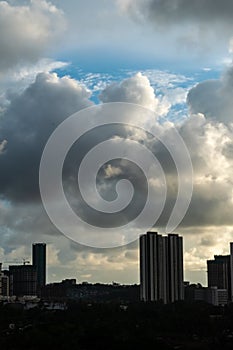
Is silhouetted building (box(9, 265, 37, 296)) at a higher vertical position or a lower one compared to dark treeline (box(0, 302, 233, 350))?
higher

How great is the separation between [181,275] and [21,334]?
3011 cm

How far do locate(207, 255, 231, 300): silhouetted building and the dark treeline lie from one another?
20.9 metres

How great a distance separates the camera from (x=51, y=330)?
28203 millimetres

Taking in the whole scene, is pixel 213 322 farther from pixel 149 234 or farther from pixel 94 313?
pixel 149 234

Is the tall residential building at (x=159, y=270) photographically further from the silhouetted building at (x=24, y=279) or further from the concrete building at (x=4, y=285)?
the silhouetted building at (x=24, y=279)

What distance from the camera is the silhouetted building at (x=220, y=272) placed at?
66.2 metres

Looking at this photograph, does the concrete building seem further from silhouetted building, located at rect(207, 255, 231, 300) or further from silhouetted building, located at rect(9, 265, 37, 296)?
silhouetted building, located at rect(207, 255, 231, 300)

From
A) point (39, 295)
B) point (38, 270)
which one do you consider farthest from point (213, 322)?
point (38, 270)

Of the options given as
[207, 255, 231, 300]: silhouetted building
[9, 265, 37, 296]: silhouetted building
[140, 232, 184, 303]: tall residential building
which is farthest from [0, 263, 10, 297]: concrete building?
[207, 255, 231, 300]: silhouetted building

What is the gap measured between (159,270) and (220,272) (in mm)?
13952

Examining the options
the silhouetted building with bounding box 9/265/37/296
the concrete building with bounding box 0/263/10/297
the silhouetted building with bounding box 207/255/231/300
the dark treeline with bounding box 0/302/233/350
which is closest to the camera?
the dark treeline with bounding box 0/302/233/350

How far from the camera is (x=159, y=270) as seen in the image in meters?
54.7

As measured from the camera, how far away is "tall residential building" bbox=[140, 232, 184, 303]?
Answer: 179ft

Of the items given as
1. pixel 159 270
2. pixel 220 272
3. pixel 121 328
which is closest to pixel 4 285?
pixel 220 272
